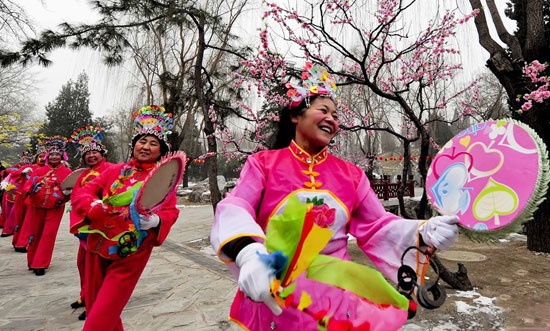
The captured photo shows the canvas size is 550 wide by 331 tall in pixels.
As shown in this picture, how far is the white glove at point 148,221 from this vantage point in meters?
2.35

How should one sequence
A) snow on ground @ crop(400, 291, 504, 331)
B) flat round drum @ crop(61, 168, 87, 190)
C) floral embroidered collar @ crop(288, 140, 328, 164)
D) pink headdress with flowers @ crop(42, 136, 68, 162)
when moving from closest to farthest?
floral embroidered collar @ crop(288, 140, 328, 164), snow on ground @ crop(400, 291, 504, 331), flat round drum @ crop(61, 168, 87, 190), pink headdress with flowers @ crop(42, 136, 68, 162)

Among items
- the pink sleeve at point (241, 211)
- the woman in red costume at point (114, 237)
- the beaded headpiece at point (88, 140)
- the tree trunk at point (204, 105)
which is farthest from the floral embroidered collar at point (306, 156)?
the tree trunk at point (204, 105)

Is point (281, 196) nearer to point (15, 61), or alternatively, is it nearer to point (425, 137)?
point (425, 137)

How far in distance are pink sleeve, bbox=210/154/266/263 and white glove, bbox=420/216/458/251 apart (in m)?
0.65

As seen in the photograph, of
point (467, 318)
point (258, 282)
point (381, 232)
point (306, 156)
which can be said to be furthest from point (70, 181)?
point (467, 318)

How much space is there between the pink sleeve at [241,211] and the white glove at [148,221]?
1.14 m

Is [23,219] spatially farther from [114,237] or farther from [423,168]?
[423,168]

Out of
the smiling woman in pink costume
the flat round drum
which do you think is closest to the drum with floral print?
the smiling woman in pink costume

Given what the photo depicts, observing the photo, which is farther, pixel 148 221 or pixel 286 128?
pixel 148 221

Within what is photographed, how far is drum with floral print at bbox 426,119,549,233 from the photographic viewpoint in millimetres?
1147

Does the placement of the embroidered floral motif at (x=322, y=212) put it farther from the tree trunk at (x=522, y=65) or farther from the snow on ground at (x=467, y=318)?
the tree trunk at (x=522, y=65)

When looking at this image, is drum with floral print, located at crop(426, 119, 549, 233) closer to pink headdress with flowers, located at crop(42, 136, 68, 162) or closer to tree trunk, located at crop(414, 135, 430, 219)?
tree trunk, located at crop(414, 135, 430, 219)

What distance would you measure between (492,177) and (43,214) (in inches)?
231

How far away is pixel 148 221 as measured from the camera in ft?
7.82
